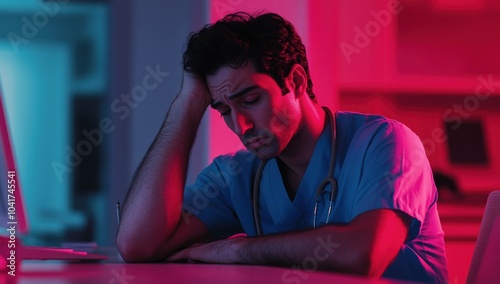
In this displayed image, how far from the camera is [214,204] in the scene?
5.66ft

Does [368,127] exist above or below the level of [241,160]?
above

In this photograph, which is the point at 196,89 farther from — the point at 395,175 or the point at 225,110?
the point at 395,175

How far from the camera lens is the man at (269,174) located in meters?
1.34

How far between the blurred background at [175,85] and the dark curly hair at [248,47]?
980 mm

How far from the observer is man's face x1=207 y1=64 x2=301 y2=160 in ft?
5.06

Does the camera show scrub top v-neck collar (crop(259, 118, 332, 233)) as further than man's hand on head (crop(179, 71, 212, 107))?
No

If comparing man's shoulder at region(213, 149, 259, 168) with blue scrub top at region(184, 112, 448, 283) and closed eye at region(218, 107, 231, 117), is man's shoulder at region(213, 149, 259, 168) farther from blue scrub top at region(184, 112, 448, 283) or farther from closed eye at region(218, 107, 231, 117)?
closed eye at region(218, 107, 231, 117)

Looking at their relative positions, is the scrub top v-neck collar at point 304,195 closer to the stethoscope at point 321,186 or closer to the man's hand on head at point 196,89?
the stethoscope at point 321,186

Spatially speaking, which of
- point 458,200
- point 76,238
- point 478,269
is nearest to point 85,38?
point 76,238

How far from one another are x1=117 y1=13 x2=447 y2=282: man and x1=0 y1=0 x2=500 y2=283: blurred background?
105cm

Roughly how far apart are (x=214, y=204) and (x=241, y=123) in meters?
0.27

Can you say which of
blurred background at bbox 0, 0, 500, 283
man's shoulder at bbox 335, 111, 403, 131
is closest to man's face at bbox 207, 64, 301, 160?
man's shoulder at bbox 335, 111, 403, 131

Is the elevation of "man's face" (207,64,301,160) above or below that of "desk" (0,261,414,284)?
above

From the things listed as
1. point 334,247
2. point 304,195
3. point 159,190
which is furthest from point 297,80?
point 334,247
